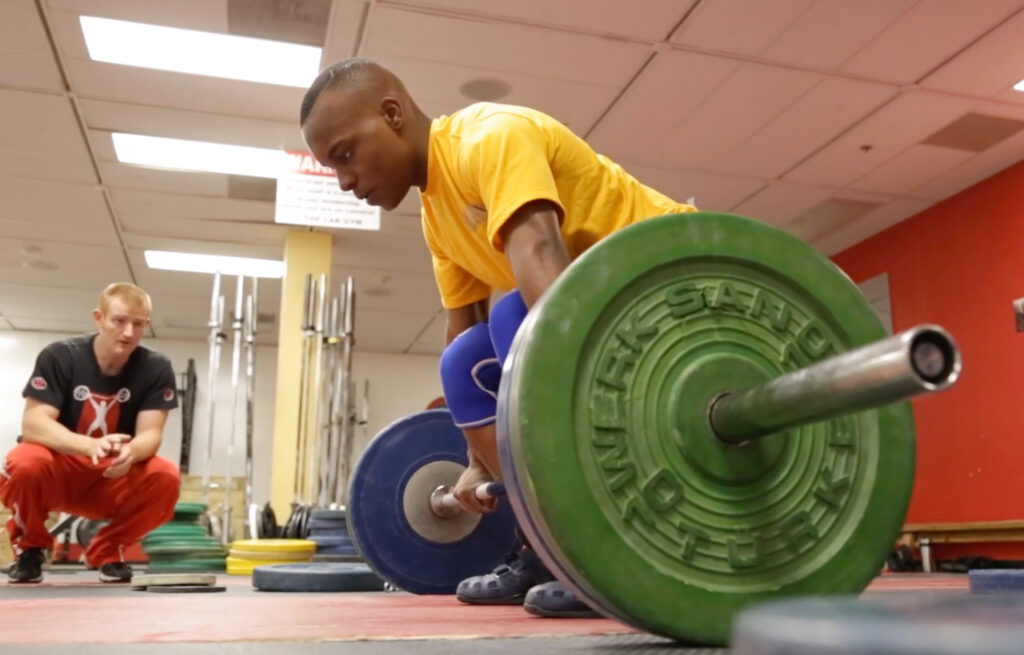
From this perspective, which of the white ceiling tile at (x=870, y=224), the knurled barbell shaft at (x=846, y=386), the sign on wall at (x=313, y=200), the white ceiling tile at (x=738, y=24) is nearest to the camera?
the knurled barbell shaft at (x=846, y=386)

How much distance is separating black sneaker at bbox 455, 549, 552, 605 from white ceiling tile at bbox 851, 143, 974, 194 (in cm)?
351

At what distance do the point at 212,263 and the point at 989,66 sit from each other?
4797 mm

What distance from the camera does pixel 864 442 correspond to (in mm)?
915

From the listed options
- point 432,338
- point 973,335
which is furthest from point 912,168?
point 432,338

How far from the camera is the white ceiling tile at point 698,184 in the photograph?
4676 millimetres


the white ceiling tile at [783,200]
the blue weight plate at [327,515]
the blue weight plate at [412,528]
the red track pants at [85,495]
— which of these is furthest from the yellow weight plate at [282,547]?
the white ceiling tile at [783,200]

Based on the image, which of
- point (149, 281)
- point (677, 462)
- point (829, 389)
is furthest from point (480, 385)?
point (149, 281)

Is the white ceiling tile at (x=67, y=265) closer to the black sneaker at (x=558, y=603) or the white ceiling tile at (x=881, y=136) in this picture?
the white ceiling tile at (x=881, y=136)

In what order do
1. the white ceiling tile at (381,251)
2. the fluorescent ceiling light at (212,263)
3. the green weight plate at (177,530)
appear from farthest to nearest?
the fluorescent ceiling light at (212,263), the white ceiling tile at (381,251), the green weight plate at (177,530)

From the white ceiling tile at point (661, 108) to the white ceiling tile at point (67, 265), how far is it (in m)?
3.52

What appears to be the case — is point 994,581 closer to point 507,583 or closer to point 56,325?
point 507,583

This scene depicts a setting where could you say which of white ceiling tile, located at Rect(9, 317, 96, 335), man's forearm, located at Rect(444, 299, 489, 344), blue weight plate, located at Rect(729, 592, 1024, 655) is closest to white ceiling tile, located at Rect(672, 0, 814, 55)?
man's forearm, located at Rect(444, 299, 489, 344)

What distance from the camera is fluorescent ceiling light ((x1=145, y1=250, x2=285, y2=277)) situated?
6.11m

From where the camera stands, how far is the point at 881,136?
14.0 feet
